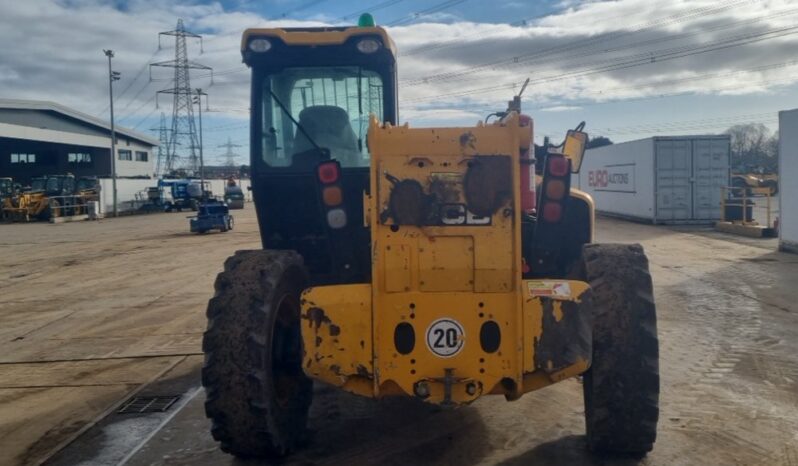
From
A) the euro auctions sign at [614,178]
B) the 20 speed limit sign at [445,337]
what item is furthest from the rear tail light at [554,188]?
the euro auctions sign at [614,178]

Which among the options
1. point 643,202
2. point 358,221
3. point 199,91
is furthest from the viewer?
point 199,91

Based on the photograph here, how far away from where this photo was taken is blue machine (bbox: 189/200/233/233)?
30312 mm

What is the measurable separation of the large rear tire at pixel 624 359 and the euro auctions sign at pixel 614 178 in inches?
986

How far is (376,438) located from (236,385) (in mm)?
1345

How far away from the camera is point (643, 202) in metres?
27.6

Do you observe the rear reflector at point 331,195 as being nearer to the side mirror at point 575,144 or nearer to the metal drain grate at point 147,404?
the side mirror at point 575,144

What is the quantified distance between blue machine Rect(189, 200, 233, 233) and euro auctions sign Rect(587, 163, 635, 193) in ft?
52.5

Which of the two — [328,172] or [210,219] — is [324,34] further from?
[210,219]

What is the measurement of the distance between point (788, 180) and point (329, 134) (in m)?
14.9

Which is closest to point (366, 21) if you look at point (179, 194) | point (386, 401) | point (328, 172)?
point (328, 172)

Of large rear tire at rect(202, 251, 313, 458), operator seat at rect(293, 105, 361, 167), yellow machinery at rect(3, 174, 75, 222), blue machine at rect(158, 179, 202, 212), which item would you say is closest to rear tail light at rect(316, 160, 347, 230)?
large rear tire at rect(202, 251, 313, 458)

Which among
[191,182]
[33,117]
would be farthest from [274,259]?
[33,117]

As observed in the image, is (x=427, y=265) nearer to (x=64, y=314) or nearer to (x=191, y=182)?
(x=64, y=314)

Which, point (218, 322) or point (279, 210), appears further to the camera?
point (279, 210)
